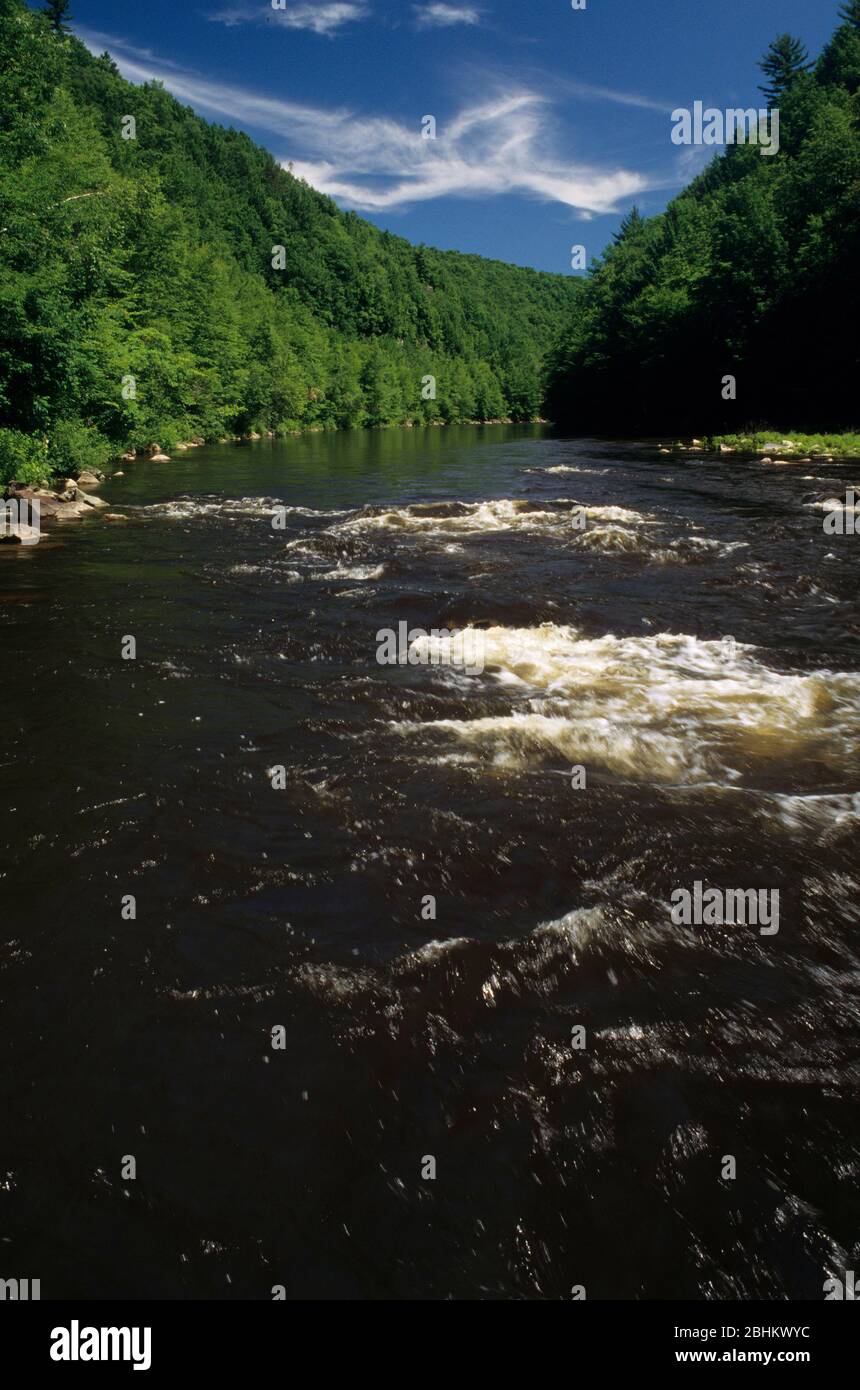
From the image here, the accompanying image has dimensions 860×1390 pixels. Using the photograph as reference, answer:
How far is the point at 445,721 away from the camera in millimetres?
7617

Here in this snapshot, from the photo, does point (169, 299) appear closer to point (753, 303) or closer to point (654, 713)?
point (753, 303)

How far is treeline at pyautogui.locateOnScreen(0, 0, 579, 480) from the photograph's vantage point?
61.5 feet

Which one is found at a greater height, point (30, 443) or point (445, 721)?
point (30, 443)

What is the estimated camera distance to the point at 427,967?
428 centimetres

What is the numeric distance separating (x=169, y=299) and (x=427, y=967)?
51.0 meters

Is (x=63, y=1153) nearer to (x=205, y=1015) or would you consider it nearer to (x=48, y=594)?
(x=205, y=1015)
